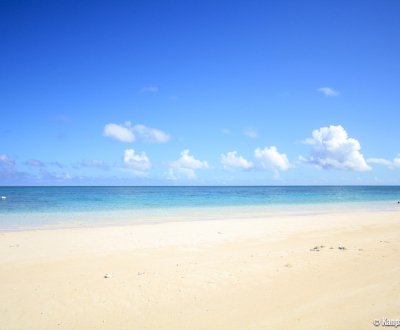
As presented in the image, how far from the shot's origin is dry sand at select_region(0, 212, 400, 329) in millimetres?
5520

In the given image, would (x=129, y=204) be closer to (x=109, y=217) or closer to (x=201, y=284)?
(x=109, y=217)

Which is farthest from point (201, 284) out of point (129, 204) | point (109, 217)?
point (129, 204)

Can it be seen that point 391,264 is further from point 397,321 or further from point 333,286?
point 397,321

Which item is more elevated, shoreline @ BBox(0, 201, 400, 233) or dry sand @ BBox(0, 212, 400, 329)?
dry sand @ BBox(0, 212, 400, 329)

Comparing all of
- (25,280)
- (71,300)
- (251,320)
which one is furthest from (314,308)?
(25,280)

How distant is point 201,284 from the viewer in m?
7.26

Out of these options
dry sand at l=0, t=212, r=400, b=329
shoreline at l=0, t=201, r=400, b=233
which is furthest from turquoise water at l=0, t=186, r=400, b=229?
dry sand at l=0, t=212, r=400, b=329

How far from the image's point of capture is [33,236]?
14664 millimetres

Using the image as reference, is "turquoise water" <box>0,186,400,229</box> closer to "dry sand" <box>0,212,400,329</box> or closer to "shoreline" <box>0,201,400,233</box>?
"shoreline" <box>0,201,400,233</box>

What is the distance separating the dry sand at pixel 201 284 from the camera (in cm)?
552

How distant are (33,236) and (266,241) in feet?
35.3

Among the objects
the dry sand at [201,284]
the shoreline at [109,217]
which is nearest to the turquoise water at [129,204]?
the shoreline at [109,217]

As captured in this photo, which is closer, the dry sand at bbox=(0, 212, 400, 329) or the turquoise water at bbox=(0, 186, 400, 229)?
the dry sand at bbox=(0, 212, 400, 329)

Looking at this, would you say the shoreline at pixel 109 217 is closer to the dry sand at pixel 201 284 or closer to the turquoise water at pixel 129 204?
the turquoise water at pixel 129 204
